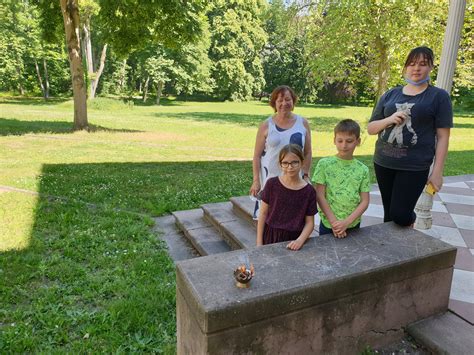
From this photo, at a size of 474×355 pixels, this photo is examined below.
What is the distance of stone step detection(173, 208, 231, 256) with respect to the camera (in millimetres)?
4195

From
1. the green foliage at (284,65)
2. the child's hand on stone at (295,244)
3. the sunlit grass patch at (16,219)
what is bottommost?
the sunlit grass patch at (16,219)

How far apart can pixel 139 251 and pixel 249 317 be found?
2523mm

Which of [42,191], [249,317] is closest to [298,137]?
[249,317]

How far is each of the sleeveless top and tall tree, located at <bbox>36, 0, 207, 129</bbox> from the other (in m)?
9.57

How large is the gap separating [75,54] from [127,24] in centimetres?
216

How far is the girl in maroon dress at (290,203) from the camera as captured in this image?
8.31 feet

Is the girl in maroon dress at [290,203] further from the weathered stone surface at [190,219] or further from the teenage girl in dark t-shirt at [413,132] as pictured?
the weathered stone surface at [190,219]

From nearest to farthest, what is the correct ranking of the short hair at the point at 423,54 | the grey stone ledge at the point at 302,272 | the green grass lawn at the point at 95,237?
the grey stone ledge at the point at 302,272
the short hair at the point at 423,54
the green grass lawn at the point at 95,237

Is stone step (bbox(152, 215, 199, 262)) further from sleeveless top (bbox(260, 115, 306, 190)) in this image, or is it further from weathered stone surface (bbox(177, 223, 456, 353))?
weathered stone surface (bbox(177, 223, 456, 353))

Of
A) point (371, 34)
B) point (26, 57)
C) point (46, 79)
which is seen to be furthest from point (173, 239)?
point (26, 57)

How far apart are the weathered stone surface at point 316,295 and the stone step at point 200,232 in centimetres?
172

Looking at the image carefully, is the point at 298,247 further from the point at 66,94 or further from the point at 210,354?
the point at 66,94

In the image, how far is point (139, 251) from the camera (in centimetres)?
419

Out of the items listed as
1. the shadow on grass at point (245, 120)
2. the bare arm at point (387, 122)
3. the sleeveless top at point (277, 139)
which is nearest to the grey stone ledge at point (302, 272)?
the bare arm at point (387, 122)
